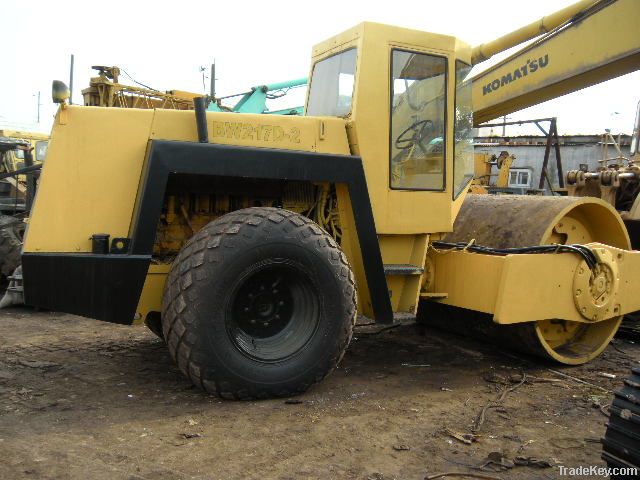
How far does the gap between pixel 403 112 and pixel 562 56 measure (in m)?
2.06

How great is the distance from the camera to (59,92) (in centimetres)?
386

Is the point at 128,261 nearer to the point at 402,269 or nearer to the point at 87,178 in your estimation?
A: the point at 87,178

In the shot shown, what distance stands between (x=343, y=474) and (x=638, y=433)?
51.5 inches

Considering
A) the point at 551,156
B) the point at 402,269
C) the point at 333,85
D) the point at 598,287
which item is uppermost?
the point at 551,156

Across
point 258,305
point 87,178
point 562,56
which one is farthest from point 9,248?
point 562,56

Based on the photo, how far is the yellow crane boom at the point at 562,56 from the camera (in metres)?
5.29

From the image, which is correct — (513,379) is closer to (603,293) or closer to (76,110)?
(603,293)

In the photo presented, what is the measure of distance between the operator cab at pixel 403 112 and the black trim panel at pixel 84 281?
1736mm

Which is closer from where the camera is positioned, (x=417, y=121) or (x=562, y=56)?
(x=417, y=121)

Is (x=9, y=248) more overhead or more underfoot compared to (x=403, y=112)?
more underfoot

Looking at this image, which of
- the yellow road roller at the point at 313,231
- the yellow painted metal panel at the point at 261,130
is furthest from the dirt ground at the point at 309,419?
the yellow painted metal panel at the point at 261,130

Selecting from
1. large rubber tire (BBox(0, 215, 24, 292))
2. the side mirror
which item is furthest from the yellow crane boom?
large rubber tire (BBox(0, 215, 24, 292))

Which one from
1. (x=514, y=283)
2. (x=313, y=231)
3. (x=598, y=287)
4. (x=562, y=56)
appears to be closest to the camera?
(x=313, y=231)

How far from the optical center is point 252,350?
407cm
